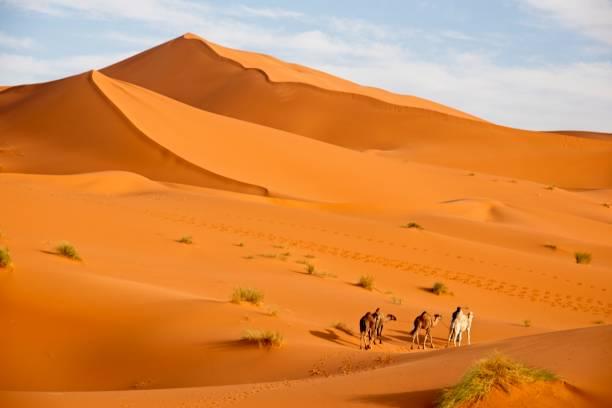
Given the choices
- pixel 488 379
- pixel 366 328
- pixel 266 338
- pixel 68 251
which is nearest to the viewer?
pixel 488 379

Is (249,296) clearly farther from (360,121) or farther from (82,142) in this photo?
(360,121)

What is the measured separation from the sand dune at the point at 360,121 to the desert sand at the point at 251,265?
1429cm

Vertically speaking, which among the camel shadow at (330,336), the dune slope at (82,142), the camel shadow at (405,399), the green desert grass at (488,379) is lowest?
the camel shadow at (330,336)

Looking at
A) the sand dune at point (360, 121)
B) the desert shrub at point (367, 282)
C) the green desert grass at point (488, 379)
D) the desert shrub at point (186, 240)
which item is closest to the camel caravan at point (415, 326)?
the green desert grass at point (488, 379)

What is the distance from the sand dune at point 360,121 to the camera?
6925 cm

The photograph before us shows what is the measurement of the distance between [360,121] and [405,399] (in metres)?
72.5

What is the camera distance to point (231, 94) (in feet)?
271

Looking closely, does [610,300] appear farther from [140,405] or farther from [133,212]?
[140,405]

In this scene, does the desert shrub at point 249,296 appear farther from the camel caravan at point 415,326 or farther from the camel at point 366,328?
the camel at point 366,328

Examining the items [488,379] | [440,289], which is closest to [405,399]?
[488,379]

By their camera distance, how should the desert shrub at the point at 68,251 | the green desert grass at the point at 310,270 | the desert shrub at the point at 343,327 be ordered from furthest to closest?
the green desert grass at the point at 310,270 → the desert shrub at the point at 68,251 → the desert shrub at the point at 343,327

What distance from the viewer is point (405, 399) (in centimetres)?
736

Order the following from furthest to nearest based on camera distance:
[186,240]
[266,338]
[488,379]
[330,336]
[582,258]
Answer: [582,258] → [186,240] → [330,336] → [266,338] → [488,379]

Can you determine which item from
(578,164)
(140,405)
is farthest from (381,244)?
(578,164)
